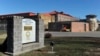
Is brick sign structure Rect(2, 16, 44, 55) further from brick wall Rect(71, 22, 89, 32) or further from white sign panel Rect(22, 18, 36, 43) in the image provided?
brick wall Rect(71, 22, 89, 32)

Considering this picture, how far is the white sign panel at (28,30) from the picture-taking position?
1378cm

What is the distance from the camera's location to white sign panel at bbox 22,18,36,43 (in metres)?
13.8

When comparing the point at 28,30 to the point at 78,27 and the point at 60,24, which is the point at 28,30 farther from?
the point at 78,27

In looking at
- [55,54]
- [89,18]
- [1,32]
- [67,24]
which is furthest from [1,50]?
[89,18]

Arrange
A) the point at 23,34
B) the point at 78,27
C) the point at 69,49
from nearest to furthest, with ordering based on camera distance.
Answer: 1. the point at 23,34
2. the point at 69,49
3. the point at 78,27

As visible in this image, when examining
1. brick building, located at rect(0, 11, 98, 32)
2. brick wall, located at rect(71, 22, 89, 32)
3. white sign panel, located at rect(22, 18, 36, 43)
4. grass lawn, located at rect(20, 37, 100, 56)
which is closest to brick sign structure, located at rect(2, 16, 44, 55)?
white sign panel, located at rect(22, 18, 36, 43)

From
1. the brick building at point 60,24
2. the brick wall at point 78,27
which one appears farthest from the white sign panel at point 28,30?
the brick wall at point 78,27

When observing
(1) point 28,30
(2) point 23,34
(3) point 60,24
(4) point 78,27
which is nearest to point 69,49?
(1) point 28,30

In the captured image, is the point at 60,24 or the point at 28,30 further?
the point at 60,24

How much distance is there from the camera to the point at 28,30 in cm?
1444

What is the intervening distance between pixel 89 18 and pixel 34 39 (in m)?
60.1

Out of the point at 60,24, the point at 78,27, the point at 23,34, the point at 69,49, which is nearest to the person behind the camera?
the point at 23,34

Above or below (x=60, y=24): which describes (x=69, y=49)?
below

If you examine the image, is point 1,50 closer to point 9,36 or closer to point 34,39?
point 9,36
